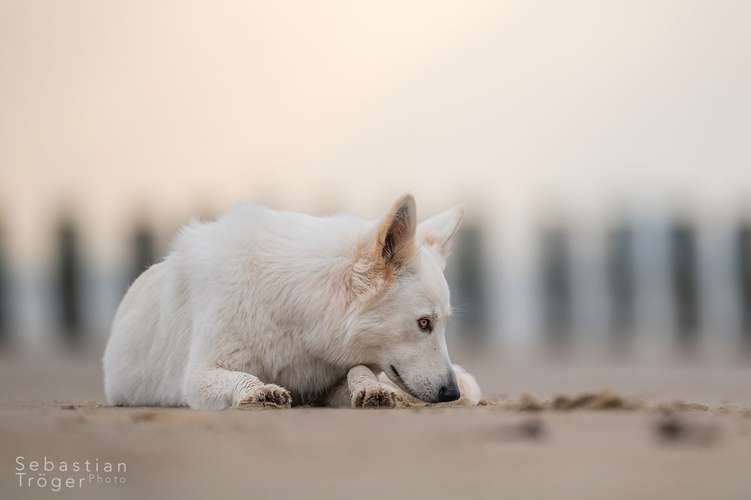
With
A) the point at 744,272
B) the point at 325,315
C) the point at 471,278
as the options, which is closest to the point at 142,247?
the point at 471,278

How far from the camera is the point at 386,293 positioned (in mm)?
5746

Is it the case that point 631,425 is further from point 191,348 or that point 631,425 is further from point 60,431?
point 191,348

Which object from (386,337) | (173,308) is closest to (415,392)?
(386,337)

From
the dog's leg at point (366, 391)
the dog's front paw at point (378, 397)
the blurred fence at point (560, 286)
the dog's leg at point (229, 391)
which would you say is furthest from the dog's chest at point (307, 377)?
the blurred fence at point (560, 286)

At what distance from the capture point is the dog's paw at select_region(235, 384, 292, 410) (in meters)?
5.21

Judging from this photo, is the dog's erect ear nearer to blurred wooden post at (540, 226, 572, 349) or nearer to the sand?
the sand

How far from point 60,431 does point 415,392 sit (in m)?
2.12

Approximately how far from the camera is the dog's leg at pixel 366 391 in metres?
5.42

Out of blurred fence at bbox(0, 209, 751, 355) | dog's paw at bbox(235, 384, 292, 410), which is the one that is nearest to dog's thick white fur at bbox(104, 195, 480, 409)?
dog's paw at bbox(235, 384, 292, 410)

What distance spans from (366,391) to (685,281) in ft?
59.3

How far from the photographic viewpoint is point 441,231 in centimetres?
656

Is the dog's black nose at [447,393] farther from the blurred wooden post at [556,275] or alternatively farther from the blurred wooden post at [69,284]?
the blurred wooden post at [69,284]

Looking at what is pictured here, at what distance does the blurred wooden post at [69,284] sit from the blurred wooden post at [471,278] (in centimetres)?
787

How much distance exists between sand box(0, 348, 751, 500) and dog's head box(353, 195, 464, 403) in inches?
22.8
